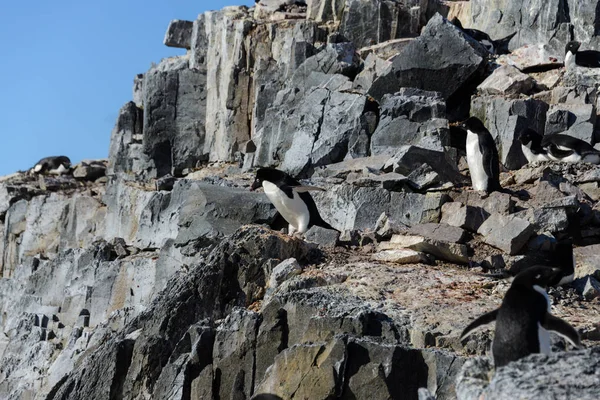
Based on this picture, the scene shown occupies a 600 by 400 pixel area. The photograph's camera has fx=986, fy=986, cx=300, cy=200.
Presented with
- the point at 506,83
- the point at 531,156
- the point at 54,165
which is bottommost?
the point at 531,156

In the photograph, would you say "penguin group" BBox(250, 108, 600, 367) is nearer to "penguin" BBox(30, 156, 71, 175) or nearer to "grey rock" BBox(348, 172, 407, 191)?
"grey rock" BBox(348, 172, 407, 191)

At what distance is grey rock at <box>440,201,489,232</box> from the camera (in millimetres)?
14156

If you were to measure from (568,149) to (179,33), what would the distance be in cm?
1872

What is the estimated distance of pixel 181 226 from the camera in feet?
53.5

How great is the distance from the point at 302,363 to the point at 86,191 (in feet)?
68.9

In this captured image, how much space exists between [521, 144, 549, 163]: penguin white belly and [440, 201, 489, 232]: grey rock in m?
3.95

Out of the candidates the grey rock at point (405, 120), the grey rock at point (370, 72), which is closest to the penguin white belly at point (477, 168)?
the grey rock at point (405, 120)

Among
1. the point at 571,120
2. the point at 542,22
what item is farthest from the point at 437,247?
the point at 542,22

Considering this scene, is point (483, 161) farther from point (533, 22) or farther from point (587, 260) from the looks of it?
point (533, 22)

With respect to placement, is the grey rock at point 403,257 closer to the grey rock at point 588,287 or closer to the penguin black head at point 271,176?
the grey rock at point 588,287

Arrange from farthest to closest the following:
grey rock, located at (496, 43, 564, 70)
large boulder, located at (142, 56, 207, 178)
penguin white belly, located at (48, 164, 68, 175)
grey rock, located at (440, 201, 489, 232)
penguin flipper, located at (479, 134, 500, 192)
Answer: penguin white belly, located at (48, 164, 68, 175) < large boulder, located at (142, 56, 207, 178) < grey rock, located at (496, 43, 564, 70) < penguin flipper, located at (479, 134, 500, 192) < grey rock, located at (440, 201, 489, 232)

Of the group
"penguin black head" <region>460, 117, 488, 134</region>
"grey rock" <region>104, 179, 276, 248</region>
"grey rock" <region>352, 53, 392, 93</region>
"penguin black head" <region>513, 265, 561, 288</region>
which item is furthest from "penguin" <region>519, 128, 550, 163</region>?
"penguin black head" <region>513, 265, 561, 288</region>

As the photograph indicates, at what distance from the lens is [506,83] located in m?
21.6

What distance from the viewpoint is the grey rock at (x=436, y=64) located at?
852 inches
